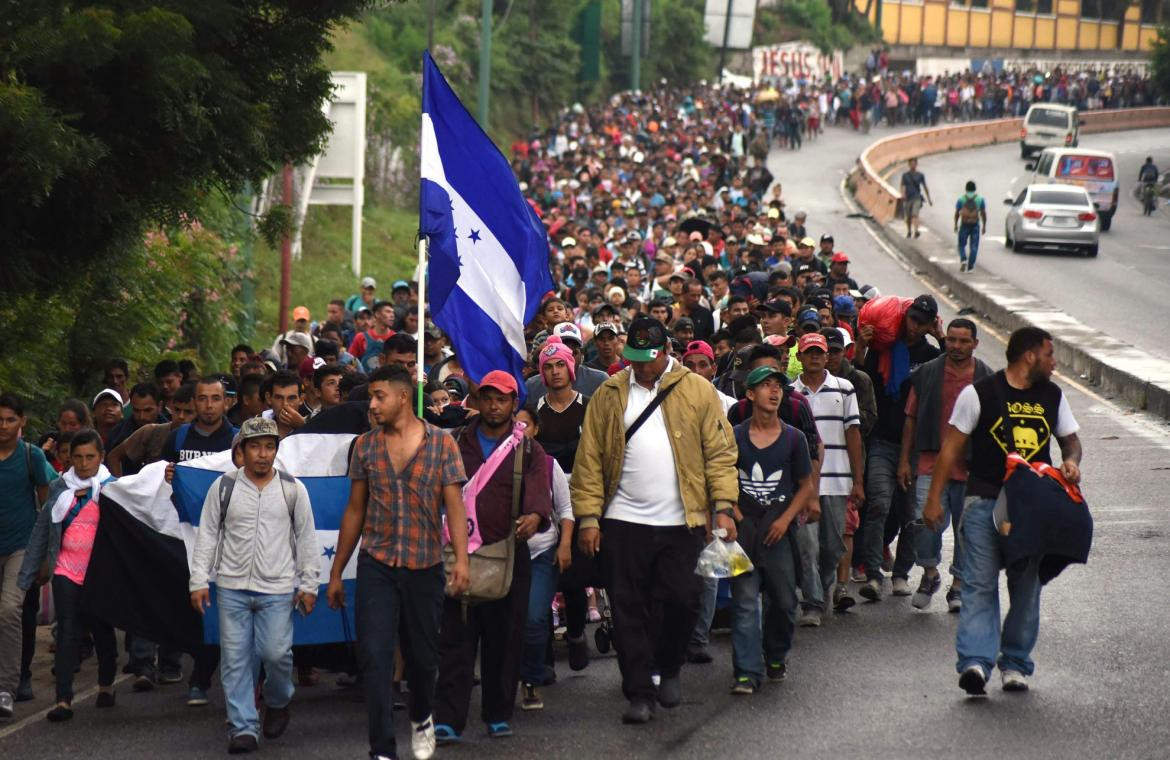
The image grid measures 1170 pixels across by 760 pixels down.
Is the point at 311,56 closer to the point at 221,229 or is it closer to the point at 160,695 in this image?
the point at 160,695

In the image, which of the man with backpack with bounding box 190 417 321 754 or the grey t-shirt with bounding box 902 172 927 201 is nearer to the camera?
the man with backpack with bounding box 190 417 321 754

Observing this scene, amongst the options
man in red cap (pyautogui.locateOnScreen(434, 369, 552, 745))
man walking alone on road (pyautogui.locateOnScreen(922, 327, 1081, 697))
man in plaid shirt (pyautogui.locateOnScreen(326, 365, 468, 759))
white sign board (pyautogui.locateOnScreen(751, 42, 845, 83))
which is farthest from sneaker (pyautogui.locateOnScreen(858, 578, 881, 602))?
white sign board (pyautogui.locateOnScreen(751, 42, 845, 83))

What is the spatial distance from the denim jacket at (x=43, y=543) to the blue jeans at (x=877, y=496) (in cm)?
488

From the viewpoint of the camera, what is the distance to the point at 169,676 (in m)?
10.4

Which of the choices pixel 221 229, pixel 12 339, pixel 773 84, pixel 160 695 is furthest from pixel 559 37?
pixel 160 695

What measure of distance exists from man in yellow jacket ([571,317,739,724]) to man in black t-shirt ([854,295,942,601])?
121 inches

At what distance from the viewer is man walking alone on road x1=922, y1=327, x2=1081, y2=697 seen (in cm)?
903

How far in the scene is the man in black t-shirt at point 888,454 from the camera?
11.8 m

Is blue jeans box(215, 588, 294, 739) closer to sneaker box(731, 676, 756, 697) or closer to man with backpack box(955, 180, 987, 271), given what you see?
sneaker box(731, 676, 756, 697)

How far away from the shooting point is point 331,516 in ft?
31.3

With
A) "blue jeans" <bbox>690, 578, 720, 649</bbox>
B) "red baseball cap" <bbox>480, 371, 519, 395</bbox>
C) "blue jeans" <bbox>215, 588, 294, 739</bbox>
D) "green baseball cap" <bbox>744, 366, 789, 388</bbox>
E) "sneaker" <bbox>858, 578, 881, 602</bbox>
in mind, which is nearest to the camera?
"blue jeans" <bbox>215, 588, 294, 739</bbox>

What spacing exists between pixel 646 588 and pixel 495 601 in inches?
30.3

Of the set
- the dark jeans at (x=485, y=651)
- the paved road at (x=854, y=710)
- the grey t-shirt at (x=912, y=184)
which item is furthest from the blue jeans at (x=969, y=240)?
the dark jeans at (x=485, y=651)

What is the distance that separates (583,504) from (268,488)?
1.44 metres
